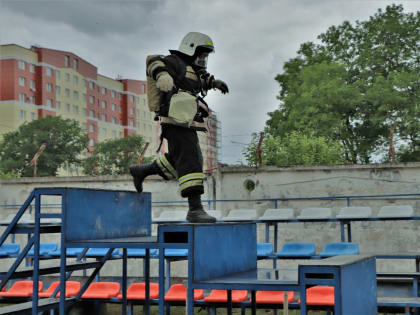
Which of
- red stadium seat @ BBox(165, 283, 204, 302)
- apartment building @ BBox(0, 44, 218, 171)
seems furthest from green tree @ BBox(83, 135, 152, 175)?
red stadium seat @ BBox(165, 283, 204, 302)

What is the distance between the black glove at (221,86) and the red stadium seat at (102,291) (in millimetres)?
3392

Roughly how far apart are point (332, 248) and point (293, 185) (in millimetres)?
2799

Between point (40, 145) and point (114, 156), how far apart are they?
8.01 m

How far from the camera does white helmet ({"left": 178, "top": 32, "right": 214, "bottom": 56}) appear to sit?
439 cm

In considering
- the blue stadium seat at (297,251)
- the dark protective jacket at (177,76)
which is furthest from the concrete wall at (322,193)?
the dark protective jacket at (177,76)

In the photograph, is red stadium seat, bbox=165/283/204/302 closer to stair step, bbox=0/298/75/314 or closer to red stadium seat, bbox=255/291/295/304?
red stadium seat, bbox=255/291/295/304

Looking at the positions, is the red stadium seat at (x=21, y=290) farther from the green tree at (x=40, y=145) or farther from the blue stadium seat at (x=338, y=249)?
the green tree at (x=40, y=145)

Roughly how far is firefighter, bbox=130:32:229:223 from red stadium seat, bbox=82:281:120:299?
2939 mm

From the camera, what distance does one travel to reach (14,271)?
414 centimetres

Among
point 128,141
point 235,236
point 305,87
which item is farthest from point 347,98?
point 128,141

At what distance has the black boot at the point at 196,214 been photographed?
4.22 meters

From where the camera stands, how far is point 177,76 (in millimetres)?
4367

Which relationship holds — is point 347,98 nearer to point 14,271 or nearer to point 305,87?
point 305,87

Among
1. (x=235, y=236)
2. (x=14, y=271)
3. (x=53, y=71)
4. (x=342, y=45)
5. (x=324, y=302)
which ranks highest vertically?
(x=53, y=71)
